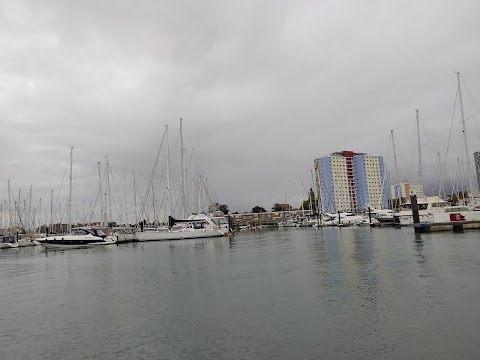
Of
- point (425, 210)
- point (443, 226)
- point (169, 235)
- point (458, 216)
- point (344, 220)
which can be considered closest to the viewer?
point (443, 226)

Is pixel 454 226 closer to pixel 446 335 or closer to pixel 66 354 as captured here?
pixel 446 335

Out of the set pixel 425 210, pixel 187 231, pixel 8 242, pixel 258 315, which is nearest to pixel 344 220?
pixel 425 210

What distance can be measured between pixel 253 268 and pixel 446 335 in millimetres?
21737

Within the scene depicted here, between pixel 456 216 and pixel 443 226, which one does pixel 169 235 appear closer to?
pixel 443 226

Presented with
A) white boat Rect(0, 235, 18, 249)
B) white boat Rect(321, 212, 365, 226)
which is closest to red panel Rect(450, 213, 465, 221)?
white boat Rect(321, 212, 365, 226)

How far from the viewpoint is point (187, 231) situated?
95812 millimetres

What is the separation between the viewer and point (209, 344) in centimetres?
1352

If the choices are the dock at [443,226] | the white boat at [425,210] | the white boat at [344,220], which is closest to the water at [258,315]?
the dock at [443,226]

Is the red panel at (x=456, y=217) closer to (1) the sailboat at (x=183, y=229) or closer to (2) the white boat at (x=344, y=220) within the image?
(1) the sailboat at (x=183, y=229)

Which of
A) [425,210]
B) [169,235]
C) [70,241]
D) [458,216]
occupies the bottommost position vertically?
[169,235]

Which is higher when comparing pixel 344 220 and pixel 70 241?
pixel 70 241

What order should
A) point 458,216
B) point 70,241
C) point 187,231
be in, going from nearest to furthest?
1. point 458,216
2. point 70,241
3. point 187,231

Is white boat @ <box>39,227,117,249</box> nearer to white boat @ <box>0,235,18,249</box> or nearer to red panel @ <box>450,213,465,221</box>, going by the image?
white boat @ <box>0,235,18,249</box>

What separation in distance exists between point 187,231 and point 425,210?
53.6 m
